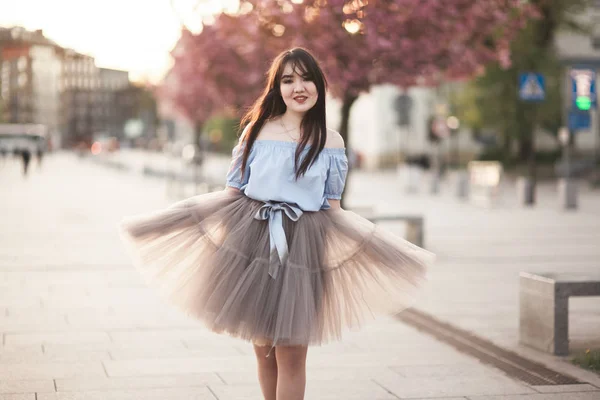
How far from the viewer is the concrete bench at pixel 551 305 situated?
25.9 ft

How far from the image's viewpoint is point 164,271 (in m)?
5.45

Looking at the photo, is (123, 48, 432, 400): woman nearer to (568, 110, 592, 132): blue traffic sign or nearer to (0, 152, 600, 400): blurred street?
(0, 152, 600, 400): blurred street

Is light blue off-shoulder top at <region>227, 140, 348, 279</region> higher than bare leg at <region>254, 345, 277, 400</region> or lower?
Result: higher

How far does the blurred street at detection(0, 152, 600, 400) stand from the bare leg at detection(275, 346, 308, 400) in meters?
1.55

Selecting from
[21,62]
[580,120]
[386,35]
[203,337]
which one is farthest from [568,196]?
[21,62]

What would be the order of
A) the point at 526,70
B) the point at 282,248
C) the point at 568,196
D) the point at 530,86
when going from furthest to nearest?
the point at 526,70 < the point at 530,86 < the point at 568,196 < the point at 282,248

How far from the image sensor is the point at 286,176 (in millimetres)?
5234

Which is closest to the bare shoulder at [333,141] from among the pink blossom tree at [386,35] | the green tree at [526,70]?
the pink blossom tree at [386,35]

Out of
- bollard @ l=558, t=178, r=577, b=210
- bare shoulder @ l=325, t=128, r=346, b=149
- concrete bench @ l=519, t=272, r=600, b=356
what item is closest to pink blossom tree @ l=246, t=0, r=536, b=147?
concrete bench @ l=519, t=272, r=600, b=356

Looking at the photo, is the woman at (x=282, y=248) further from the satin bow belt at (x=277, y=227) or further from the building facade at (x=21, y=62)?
the building facade at (x=21, y=62)

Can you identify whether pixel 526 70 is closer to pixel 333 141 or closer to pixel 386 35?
pixel 386 35

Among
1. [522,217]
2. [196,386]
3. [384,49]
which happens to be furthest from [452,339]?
[522,217]

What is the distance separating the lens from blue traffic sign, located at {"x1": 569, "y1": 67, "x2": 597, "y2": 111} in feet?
79.0

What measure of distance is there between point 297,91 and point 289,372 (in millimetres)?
1284
